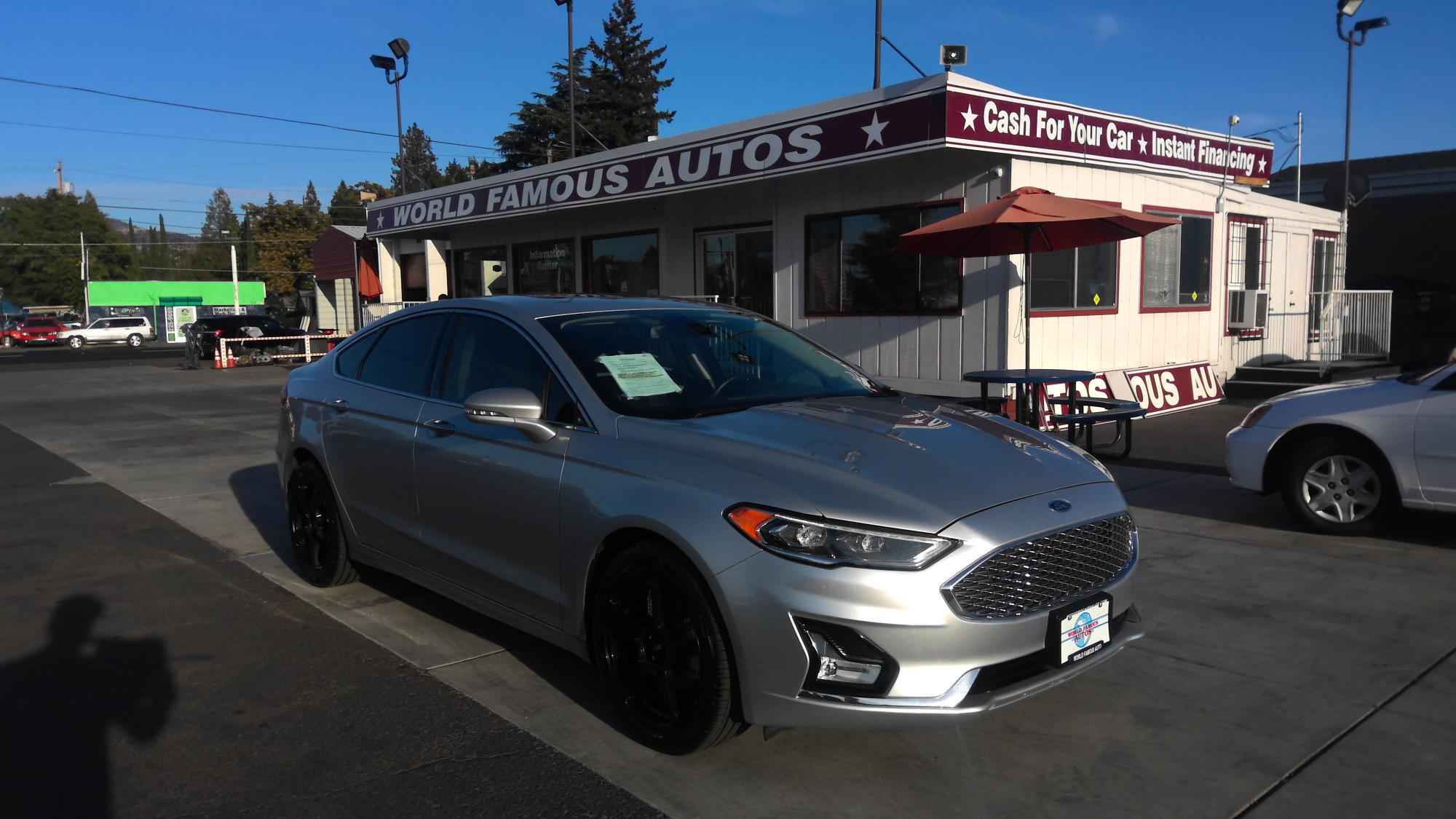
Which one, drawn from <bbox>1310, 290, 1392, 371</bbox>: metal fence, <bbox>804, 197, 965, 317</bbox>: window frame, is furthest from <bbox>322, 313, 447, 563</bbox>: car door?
<bbox>1310, 290, 1392, 371</bbox>: metal fence

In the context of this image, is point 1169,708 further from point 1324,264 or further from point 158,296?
point 158,296

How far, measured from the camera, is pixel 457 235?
21766 millimetres

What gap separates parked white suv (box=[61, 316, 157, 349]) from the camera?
51438 mm

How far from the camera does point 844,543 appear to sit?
304 centimetres

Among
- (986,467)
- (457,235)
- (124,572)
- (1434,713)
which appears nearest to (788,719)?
(986,467)

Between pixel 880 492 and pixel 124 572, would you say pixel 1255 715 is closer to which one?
pixel 880 492

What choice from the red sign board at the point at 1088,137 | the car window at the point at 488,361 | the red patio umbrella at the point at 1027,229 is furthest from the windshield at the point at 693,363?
the red sign board at the point at 1088,137

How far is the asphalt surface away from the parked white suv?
178 feet

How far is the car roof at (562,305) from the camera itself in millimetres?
4516

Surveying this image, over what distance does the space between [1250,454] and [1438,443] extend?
1101 millimetres

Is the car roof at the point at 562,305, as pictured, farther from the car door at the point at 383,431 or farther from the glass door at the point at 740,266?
the glass door at the point at 740,266

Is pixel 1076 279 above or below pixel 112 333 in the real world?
above

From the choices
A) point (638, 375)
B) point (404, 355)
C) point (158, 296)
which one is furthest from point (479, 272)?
point (158, 296)

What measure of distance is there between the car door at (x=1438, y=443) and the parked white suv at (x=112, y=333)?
58.3m
